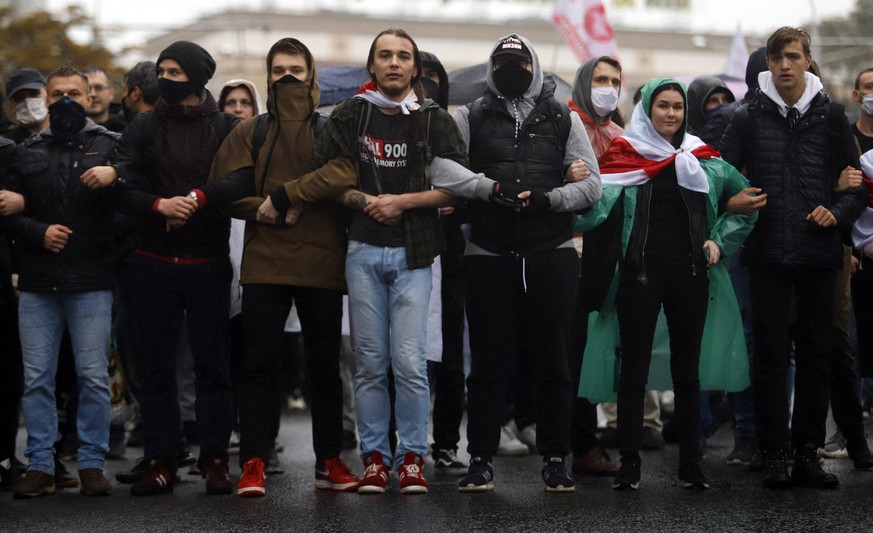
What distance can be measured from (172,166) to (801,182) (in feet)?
10.9

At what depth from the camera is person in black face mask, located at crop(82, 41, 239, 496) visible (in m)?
7.88

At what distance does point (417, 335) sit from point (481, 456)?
709 millimetres

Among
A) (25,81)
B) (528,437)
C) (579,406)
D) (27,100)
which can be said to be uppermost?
(25,81)

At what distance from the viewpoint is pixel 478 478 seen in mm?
7633

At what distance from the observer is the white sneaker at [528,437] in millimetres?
10031

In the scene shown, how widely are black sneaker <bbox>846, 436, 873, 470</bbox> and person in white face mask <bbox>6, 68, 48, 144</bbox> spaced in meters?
5.06

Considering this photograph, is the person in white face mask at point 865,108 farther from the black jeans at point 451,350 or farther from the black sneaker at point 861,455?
the black jeans at point 451,350

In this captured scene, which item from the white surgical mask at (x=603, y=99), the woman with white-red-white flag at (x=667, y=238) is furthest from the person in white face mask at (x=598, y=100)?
the woman with white-red-white flag at (x=667, y=238)

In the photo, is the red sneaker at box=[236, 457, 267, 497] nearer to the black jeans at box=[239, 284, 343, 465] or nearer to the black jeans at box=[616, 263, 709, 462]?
the black jeans at box=[239, 284, 343, 465]

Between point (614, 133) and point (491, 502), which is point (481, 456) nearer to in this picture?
point (491, 502)

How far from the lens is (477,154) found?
7781mm

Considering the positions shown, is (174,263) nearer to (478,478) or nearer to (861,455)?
(478,478)

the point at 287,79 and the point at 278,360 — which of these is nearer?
the point at 287,79

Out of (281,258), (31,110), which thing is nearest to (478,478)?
(281,258)
